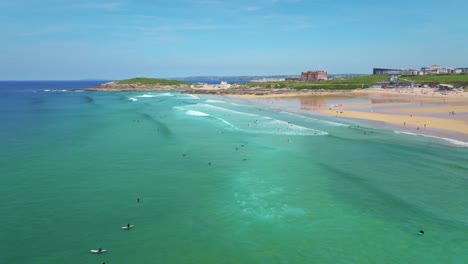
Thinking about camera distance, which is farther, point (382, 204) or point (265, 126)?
point (265, 126)

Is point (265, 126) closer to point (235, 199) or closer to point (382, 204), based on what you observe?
point (235, 199)

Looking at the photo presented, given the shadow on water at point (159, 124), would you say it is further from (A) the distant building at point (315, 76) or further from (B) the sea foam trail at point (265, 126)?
(A) the distant building at point (315, 76)

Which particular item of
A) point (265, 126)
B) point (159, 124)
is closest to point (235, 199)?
point (265, 126)

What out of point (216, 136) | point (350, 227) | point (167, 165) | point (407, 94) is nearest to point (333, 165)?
point (350, 227)

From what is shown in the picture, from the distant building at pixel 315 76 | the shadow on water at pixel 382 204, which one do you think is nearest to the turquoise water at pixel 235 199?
the shadow on water at pixel 382 204

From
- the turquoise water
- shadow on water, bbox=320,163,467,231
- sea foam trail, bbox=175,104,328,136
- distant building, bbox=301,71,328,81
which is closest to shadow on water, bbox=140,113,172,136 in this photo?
the turquoise water

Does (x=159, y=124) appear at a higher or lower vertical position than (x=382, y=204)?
higher
